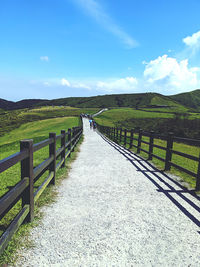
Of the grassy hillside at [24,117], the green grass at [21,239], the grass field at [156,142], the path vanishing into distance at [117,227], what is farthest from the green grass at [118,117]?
the green grass at [21,239]

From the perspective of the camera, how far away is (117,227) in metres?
3.52

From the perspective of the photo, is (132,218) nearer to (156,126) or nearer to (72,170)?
(72,170)

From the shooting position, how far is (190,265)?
267 centimetres

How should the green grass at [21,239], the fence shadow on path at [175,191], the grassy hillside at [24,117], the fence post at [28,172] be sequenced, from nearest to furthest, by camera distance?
the green grass at [21,239] → the fence post at [28,172] → the fence shadow on path at [175,191] → the grassy hillside at [24,117]

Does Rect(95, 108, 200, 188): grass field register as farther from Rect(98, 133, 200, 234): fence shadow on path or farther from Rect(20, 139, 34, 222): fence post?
Rect(20, 139, 34, 222): fence post

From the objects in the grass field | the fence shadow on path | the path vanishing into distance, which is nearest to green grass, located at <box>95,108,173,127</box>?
the grass field

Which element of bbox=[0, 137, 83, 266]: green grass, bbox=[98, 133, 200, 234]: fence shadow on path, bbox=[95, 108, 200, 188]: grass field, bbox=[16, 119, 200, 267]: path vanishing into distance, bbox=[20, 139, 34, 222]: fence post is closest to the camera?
bbox=[0, 137, 83, 266]: green grass

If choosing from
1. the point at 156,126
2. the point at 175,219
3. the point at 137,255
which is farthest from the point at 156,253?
the point at 156,126

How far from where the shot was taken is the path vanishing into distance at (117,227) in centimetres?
274

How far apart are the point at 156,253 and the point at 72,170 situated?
5.14 metres

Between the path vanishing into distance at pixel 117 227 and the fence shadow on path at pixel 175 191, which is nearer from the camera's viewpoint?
the path vanishing into distance at pixel 117 227

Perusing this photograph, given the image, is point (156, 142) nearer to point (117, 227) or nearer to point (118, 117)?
point (117, 227)

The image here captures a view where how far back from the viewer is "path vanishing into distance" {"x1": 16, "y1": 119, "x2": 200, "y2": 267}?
8.98ft

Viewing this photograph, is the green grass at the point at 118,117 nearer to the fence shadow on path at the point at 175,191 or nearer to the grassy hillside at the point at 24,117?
the grassy hillside at the point at 24,117
